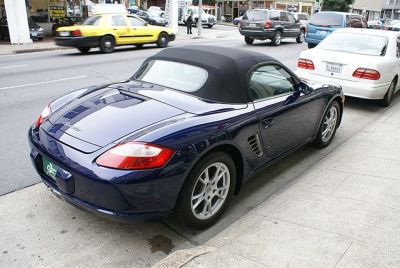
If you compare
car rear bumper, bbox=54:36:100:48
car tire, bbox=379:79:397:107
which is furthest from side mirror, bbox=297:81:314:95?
car rear bumper, bbox=54:36:100:48

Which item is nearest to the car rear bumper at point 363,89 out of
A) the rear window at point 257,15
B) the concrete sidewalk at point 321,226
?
the concrete sidewalk at point 321,226

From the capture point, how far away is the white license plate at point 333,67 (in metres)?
7.50

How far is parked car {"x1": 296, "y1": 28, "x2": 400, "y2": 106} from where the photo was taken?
7316mm

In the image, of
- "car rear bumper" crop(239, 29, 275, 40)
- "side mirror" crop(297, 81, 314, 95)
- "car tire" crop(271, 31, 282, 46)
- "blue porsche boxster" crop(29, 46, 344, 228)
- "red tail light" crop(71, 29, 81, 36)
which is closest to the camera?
"blue porsche boxster" crop(29, 46, 344, 228)

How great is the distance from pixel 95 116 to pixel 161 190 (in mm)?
906

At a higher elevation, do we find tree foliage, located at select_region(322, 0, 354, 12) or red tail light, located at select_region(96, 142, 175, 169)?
tree foliage, located at select_region(322, 0, 354, 12)

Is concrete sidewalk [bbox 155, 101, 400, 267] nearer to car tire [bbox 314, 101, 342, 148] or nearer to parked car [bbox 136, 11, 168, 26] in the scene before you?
car tire [bbox 314, 101, 342, 148]

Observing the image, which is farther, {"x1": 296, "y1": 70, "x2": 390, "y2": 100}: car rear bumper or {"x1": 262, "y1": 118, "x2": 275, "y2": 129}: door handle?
{"x1": 296, "y1": 70, "x2": 390, "y2": 100}: car rear bumper

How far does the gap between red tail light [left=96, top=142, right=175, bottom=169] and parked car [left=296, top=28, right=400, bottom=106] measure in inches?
219

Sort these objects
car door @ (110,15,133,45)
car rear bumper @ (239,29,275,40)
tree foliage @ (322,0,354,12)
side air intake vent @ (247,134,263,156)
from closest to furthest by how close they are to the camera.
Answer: side air intake vent @ (247,134,263,156), car door @ (110,15,133,45), car rear bumper @ (239,29,275,40), tree foliage @ (322,0,354,12)

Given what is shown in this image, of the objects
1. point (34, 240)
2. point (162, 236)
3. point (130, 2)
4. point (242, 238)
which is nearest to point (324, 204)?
point (242, 238)

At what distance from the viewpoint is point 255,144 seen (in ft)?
12.2

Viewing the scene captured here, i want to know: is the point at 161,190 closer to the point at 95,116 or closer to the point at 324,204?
the point at 95,116

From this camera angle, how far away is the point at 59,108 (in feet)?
12.0
